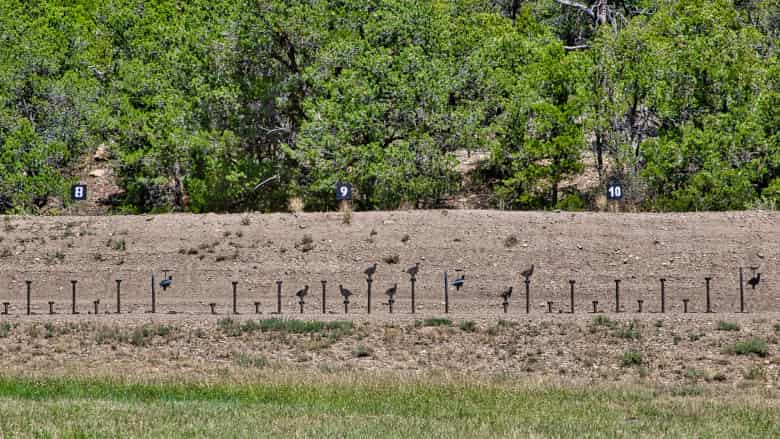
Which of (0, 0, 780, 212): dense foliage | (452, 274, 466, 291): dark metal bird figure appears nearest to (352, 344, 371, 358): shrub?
(452, 274, 466, 291): dark metal bird figure

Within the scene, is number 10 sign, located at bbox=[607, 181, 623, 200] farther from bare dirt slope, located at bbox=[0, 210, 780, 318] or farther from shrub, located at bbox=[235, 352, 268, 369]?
shrub, located at bbox=[235, 352, 268, 369]

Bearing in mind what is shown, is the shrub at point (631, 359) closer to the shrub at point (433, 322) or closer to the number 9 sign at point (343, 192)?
the shrub at point (433, 322)

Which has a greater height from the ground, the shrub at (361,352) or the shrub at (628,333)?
the shrub at (628,333)

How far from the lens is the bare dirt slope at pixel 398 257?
123ft

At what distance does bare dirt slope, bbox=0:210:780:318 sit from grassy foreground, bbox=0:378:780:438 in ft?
39.1

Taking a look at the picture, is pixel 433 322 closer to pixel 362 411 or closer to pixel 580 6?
pixel 362 411

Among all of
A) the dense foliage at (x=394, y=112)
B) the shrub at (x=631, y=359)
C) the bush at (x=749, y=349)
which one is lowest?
the shrub at (x=631, y=359)

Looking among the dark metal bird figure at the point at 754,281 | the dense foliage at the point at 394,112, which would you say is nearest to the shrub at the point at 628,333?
the dark metal bird figure at the point at 754,281

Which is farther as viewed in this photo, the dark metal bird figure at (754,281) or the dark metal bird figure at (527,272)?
the dark metal bird figure at (527,272)

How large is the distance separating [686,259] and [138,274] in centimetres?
1655

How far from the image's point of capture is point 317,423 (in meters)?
18.9

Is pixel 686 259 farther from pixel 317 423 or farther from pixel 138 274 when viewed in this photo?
pixel 317 423

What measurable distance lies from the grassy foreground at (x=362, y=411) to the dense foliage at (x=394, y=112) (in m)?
25.4

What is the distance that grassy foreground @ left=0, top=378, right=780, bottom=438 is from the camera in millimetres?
18188
